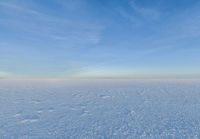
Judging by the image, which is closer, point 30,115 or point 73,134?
point 73,134

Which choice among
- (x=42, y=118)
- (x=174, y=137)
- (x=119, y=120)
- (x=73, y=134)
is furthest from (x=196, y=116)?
(x=42, y=118)

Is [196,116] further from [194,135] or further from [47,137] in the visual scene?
[47,137]

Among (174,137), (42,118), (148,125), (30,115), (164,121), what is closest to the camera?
(174,137)

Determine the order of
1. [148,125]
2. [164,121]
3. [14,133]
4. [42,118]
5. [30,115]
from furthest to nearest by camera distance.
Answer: [30,115], [42,118], [164,121], [148,125], [14,133]

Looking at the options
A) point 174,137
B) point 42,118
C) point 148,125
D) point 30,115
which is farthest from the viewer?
point 30,115

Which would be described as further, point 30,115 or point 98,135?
point 30,115

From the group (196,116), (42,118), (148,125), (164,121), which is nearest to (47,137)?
(42,118)

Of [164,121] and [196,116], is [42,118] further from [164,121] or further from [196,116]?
[196,116]

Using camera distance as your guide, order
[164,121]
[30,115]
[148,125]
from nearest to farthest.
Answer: [148,125]
[164,121]
[30,115]
